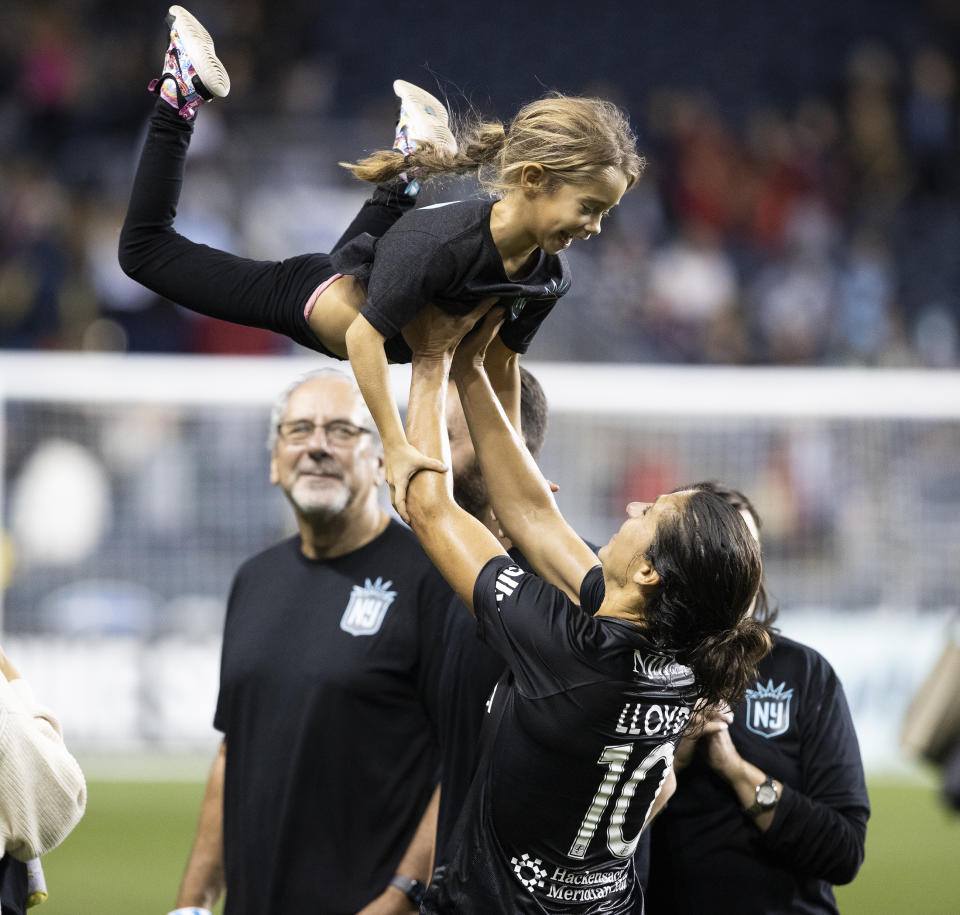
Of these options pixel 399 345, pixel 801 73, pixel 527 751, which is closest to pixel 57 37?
pixel 801 73

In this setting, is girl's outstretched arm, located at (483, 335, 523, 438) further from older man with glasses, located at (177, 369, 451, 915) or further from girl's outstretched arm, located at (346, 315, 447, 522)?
older man with glasses, located at (177, 369, 451, 915)

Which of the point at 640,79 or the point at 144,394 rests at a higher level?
the point at 640,79

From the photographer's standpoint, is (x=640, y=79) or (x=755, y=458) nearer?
(x=755, y=458)

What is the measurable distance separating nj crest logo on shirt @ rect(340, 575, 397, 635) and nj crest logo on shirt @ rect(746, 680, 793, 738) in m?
1.03

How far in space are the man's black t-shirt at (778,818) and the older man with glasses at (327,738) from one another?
27.8 inches

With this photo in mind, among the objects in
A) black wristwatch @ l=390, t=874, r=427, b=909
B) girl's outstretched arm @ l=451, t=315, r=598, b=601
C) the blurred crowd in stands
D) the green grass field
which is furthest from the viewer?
the blurred crowd in stands

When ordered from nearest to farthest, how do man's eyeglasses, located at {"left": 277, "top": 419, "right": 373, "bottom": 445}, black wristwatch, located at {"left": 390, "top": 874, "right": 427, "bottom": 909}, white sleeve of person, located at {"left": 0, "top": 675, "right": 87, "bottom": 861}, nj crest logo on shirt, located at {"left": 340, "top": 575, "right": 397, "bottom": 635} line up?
1. white sleeve of person, located at {"left": 0, "top": 675, "right": 87, "bottom": 861}
2. black wristwatch, located at {"left": 390, "top": 874, "right": 427, "bottom": 909}
3. nj crest logo on shirt, located at {"left": 340, "top": 575, "right": 397, "bottom": 635}
4. man's eyeglasses, located at {"left": 277, "top": 419, "right": 373, "bottom": 445}

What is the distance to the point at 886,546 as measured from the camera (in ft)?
29.4

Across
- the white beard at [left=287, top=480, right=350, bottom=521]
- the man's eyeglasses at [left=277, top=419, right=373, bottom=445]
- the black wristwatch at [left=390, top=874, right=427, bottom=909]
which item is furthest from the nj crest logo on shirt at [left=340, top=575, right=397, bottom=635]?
the black wristwatch at [left=390, top=874, right=427, bottom=909]

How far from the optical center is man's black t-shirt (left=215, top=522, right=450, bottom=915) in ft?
11.7

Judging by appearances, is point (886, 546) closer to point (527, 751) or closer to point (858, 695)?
point (858, 695)

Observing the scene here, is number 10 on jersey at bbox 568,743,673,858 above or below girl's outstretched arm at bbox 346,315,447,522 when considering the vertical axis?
below

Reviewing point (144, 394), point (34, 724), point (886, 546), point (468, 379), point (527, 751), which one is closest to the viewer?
point (34, 724)

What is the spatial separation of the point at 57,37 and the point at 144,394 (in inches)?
261
